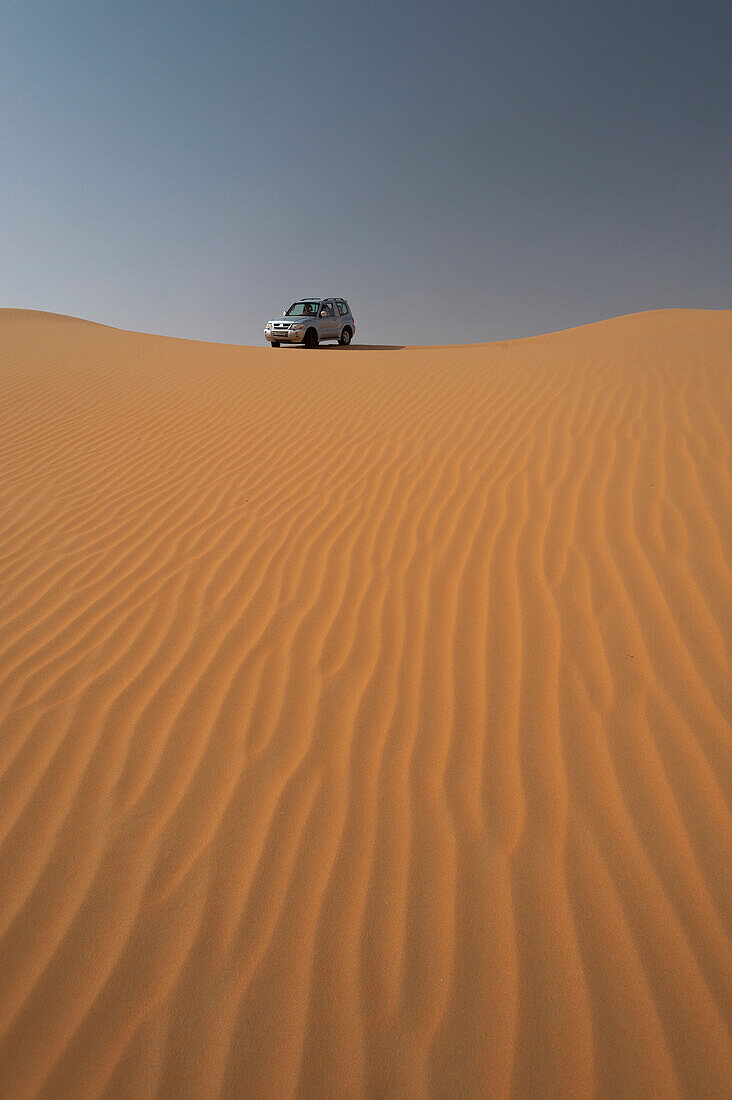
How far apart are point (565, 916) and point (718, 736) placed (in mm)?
1073

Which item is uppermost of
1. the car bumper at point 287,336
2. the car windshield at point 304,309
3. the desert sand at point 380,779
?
the car windshield at point 304,309

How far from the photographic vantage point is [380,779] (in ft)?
7.61

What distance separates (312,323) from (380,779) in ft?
50.0

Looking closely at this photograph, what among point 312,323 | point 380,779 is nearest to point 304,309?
point 312,323

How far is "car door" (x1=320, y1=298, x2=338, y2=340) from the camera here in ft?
52.4

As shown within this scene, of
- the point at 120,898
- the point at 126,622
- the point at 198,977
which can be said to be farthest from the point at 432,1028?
the point at 126,622

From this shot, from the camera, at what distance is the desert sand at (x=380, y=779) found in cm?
158

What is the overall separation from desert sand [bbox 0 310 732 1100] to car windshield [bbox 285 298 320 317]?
12.4 metres

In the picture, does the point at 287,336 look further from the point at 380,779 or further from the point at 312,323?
the point at 380,779

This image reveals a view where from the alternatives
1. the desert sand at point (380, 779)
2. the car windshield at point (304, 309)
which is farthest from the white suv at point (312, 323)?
the desert sand at point (380, 779)

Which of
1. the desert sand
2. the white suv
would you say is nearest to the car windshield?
the white suv

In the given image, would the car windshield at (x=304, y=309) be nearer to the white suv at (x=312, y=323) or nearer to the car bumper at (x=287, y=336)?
the white suv at (x=312, y=323)

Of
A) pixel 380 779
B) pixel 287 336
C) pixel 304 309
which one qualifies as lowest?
pixel 380 779

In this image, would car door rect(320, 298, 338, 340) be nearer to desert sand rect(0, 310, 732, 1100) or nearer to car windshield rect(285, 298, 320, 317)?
car windshield rect(285, 298, 320, 317)
